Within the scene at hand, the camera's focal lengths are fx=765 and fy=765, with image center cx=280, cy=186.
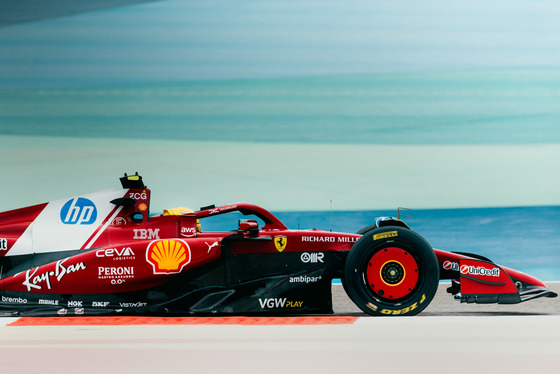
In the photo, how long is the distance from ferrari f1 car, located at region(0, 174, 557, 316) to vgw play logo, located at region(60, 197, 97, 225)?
46mm

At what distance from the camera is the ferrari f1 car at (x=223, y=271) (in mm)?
6500

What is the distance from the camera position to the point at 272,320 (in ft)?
20.2

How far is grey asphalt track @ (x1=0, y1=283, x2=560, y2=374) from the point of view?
4184mm

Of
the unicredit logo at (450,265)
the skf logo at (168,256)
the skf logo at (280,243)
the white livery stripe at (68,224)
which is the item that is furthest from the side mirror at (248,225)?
the unicredit logo at (450,265)

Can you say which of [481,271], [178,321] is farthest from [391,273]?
[178,321]

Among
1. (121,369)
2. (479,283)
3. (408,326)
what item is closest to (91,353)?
(121,369)

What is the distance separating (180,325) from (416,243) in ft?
6.91

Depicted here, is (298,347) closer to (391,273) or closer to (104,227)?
(391,273)

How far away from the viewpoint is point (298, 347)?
4.77 m

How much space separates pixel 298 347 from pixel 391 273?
1.98 metres

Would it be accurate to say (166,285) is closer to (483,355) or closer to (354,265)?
(354,265)

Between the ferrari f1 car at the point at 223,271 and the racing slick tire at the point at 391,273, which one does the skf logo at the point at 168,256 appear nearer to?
the ferrari f1 car at the point at 223,271

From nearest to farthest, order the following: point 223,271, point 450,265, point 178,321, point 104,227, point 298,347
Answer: point 298,347
point 178,321
point 223,271
point 450,265
point 104,227

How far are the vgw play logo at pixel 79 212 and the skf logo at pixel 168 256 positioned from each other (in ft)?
2.24
